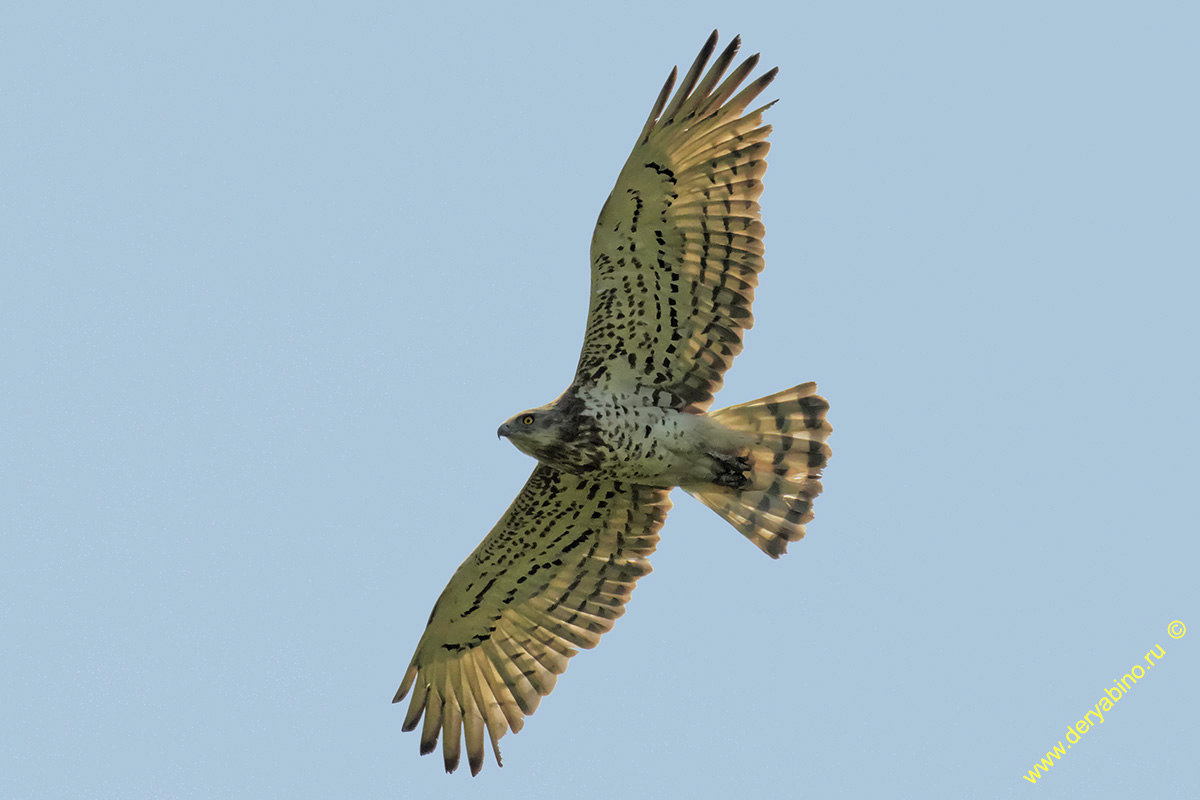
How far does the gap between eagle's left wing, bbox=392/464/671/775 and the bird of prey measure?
0.4 inches

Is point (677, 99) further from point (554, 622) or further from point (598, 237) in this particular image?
point (554, 622)

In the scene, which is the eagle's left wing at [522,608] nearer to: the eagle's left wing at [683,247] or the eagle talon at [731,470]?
the eagle talon at [731,470]

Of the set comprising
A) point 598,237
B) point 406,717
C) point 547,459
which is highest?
point 598,237

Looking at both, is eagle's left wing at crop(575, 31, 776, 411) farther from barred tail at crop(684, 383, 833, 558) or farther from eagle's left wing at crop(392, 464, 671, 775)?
eagle's left wing at crop(392, 464, 671, 775)

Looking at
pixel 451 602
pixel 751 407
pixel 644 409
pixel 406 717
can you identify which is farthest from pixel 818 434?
pixel 406 717

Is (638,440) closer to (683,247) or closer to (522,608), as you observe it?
(683,247)

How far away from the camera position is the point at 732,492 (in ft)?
34.2

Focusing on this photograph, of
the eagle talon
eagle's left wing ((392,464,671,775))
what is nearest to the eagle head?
eagle's left wing ((392,464,671,775))

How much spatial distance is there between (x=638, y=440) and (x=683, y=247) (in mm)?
1317

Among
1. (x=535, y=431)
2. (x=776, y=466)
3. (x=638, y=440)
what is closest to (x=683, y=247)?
(x=638, y=440)

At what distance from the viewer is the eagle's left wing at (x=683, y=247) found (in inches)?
383

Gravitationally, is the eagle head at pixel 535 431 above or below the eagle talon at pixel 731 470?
below

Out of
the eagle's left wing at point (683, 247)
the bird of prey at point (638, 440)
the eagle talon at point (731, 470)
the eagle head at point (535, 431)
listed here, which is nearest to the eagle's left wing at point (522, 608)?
the bird of prey at point (638, 440)

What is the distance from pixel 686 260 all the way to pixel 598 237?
0.61 metres
